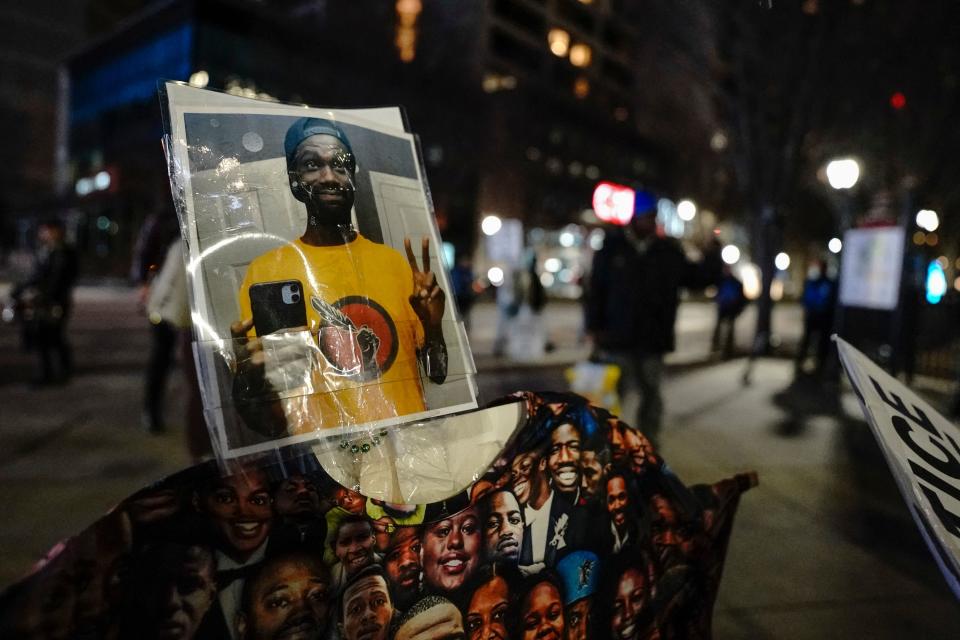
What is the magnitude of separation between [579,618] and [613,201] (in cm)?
1088

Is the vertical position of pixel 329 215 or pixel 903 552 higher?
pixel 329 215

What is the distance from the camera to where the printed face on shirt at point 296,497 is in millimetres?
1400

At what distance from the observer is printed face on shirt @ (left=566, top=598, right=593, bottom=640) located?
5.78ft

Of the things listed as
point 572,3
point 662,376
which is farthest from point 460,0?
point 572,3

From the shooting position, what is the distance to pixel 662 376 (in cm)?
461

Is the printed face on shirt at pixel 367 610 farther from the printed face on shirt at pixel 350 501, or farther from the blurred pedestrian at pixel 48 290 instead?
the blurred pedestrian at pixel 48 290

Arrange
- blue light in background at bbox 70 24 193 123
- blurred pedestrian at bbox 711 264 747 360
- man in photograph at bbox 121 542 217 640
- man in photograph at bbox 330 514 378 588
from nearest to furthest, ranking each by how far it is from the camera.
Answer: man in photograph at bbox 121 542 217 640 < man in photograph at bbox 330 514 378 588 < blurred pedestrian at bbox 711 264 747 360 < blue light in background at bbox 70 24 193 123

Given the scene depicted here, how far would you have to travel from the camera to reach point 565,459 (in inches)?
71.8

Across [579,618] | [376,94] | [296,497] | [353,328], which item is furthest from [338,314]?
[376,94]

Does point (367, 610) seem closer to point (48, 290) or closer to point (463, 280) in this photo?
point (48, 290)

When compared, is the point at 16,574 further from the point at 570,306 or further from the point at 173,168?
the point at 570,306

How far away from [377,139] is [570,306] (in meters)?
26.3

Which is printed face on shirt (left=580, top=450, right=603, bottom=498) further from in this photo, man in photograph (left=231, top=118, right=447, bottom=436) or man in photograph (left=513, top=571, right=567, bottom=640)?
man in photograph (left=231, top=118, right=447, bottom=436)

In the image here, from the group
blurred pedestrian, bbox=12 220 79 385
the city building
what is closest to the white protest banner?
blurred pedestrian, bbox=12 220 79 385
